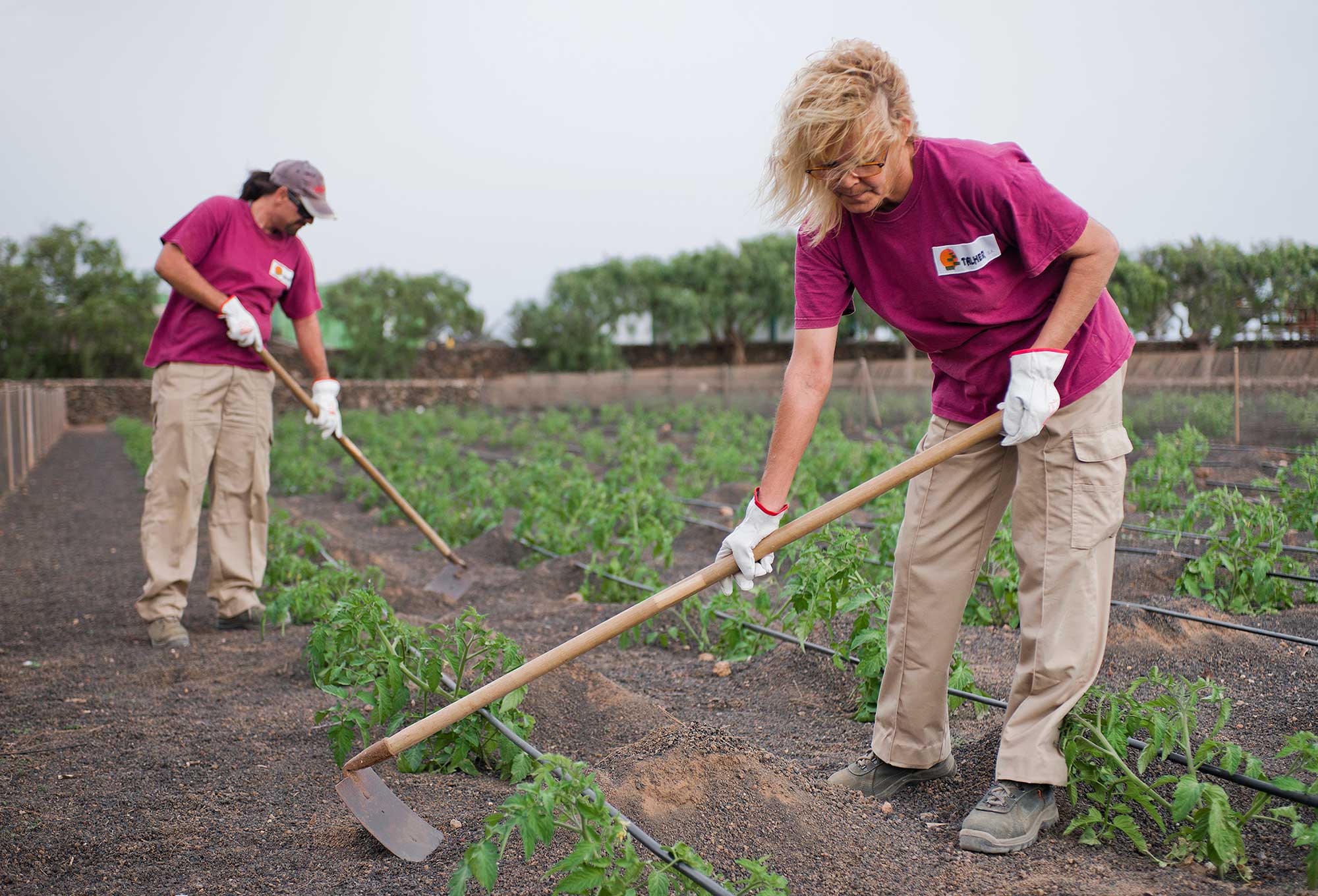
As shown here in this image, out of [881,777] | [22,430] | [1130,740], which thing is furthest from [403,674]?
[22,430]

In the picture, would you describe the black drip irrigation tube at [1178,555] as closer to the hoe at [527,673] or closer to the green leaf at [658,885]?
the hoe at [527,673]

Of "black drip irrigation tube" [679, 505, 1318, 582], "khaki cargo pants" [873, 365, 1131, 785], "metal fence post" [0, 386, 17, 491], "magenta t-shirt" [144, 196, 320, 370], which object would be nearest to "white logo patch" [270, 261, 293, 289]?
"magenta t-shirt" [144, 196, 320, 370]

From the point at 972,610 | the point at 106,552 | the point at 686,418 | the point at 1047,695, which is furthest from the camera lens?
the point at 686,418

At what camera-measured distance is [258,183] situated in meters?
4.24

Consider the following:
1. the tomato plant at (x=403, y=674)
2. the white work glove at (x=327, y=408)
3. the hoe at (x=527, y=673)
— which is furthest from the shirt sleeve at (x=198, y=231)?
the hoe at (x=527, y=673)

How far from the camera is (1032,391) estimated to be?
2068 millimetres

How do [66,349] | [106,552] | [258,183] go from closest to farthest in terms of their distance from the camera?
[258,183], [106,552], [66,349]

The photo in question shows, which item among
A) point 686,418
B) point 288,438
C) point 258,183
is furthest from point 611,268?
point 258,183

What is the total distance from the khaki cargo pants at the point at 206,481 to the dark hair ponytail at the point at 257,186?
2.40ft

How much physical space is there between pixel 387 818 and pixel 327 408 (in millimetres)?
2802

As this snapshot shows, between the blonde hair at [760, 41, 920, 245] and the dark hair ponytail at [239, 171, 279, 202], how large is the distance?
2821mm

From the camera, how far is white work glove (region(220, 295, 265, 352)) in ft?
13.2

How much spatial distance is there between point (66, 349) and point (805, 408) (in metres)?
28.2

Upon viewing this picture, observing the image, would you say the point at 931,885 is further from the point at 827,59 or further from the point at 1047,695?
the point at 827,59
